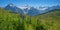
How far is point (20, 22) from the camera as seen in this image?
3213 millimetres

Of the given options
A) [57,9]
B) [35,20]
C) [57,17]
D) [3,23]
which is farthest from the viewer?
[57,9]

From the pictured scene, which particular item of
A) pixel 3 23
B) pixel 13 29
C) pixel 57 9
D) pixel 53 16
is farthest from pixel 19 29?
pixel 57 9

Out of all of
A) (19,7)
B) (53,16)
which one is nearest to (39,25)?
(53,16)

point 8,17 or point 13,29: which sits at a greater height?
point 8,17

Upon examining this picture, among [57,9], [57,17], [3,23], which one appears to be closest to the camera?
[3,23]

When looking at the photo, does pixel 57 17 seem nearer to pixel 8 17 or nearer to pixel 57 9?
pixel 57 9

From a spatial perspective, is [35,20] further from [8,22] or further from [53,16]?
[53,16]

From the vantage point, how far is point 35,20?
11.0 feet

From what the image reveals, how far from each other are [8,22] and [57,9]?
215 centimetres

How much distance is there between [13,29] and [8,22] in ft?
0.59

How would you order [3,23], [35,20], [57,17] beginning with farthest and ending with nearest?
[57,17], [35,20], [3,23]

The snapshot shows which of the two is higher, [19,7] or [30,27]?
[19,7]

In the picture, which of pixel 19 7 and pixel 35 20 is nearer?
pixel 35 20

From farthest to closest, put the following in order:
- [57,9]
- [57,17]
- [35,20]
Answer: [57,9]
[57,17]
[35,20]
